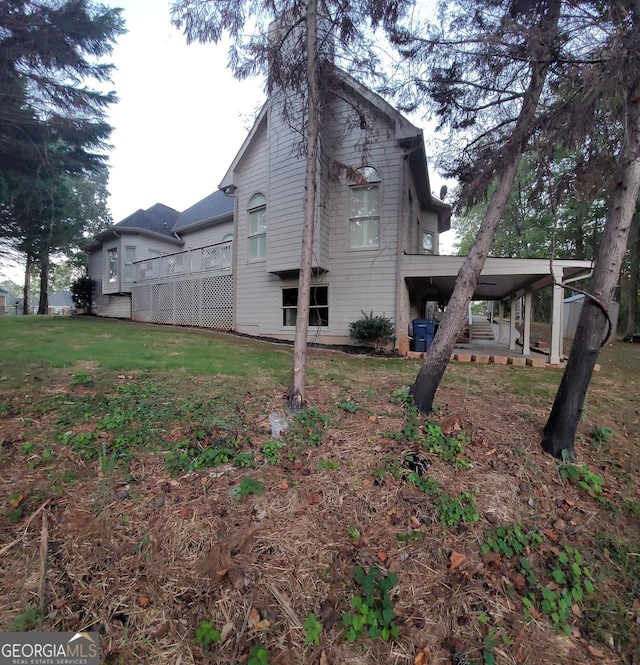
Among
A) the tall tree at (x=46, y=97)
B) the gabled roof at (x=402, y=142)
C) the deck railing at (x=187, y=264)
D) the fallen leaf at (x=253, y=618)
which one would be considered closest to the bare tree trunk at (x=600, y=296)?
the fallen leaf at (x=253, y=618)

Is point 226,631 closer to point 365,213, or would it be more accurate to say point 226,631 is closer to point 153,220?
point 365,213

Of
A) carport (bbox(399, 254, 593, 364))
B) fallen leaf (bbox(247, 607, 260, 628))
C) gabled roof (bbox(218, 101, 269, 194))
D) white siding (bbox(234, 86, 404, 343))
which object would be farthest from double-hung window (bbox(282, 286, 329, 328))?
fallen leaf (bbox(247, 607, 260, 628))

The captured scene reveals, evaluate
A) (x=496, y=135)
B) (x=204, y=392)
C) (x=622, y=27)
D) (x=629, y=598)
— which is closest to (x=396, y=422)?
(x=629, y=598)

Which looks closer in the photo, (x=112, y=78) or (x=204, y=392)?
(x=204, y=392)

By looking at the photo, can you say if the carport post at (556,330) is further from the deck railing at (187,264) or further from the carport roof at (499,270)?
the deck railing at (187,264)

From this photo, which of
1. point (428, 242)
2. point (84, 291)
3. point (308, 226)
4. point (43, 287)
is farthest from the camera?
point (43, 287)

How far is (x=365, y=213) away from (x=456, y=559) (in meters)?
8.57

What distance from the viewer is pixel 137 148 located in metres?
11.8

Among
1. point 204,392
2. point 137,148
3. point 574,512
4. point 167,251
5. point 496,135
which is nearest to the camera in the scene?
point 574,512

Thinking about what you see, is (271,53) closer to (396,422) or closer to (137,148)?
(396,422)

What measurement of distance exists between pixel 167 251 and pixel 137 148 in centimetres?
575

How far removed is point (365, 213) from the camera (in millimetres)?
9172

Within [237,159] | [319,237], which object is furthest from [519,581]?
[237,159]

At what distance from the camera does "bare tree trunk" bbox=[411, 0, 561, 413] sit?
388 cm
